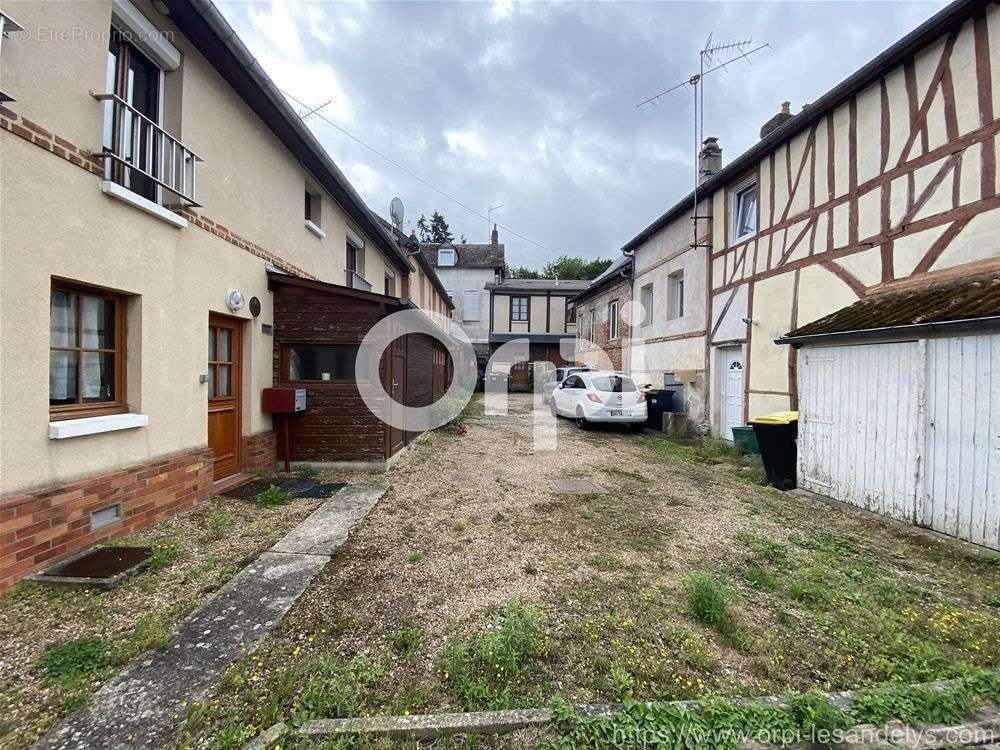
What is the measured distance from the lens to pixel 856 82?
6.14 m

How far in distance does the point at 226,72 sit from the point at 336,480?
17.5 ft

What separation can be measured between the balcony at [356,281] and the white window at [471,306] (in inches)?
683

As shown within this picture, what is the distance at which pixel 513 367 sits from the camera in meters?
25.7

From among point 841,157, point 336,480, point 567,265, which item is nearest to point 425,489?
point 336,480

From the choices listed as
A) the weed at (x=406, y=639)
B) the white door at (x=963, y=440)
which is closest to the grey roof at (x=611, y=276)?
the white door at (x=963, y=440)

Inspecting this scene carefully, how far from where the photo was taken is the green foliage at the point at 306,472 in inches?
243

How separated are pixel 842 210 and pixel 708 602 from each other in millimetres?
6807

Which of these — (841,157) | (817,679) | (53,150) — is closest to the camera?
(817,679)

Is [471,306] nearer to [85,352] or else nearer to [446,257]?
[446,257]

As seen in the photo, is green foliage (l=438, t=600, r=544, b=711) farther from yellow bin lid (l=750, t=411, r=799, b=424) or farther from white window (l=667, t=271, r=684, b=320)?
white window (l=667, t=271, r=684, b=320)

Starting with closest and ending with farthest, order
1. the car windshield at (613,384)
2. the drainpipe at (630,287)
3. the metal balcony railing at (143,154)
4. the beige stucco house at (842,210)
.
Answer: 1. the metal balcony railing at (143,154)
2. the beige stucco house at (842,210)
3. the car windshield at (613,384)
4. the drainpipe at (630,287)

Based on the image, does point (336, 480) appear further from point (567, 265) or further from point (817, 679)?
point (567, 265)

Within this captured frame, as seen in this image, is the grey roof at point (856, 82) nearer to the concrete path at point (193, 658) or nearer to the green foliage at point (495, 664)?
the green foliage at point (495, 664)

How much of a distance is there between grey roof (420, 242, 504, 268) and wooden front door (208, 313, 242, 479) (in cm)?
2372
